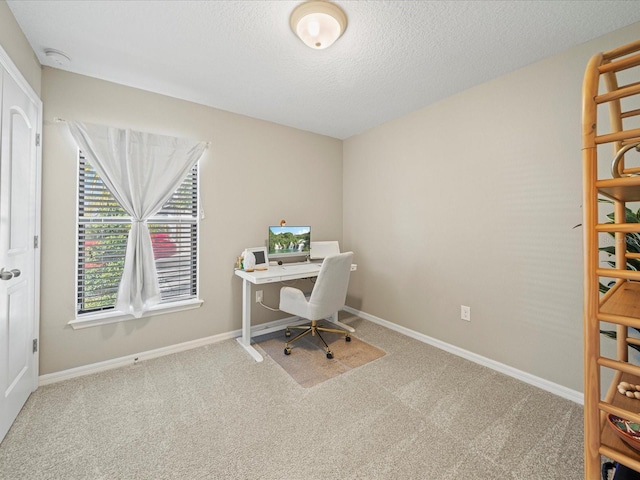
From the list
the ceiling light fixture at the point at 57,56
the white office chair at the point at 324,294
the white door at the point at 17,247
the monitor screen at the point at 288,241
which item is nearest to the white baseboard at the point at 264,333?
the white door at the point at 17,247

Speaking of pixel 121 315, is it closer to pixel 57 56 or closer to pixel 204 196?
pixel 204 196

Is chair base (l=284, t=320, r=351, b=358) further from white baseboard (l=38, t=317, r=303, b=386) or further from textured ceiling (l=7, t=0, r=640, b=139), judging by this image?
textured ceiling (l=7, t=0, r=640, b=139)

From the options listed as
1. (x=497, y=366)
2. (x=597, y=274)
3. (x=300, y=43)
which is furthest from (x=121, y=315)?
(x=497, y=366)

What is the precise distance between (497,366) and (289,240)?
92.0 inches

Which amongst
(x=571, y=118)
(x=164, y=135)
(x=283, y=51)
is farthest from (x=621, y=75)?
(x=164, y=135)

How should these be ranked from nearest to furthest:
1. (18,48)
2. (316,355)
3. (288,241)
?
(18,48) → (316,355) → (288,241)

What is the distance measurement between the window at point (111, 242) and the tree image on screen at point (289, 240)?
87 cm

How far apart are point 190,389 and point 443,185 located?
9.16ft

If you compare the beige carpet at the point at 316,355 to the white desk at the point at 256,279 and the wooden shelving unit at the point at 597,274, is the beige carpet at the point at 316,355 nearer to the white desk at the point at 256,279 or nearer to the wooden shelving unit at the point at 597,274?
the white desk at the point at 256,279

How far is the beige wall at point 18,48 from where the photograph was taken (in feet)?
4.91

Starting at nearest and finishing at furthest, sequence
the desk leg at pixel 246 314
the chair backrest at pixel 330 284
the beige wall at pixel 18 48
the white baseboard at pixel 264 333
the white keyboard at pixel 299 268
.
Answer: the beige wall at pixel 18 48, the white baseboard at pixel 264 333, the chair backrest at pixel 330 284, the desk leg at pixel 246 314, the white keyboard at pixel 299 268

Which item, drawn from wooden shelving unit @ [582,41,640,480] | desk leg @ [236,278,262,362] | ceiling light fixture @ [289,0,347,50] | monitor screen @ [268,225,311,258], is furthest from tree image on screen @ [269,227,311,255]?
wooden shelving unit @ [582,41,640,480]

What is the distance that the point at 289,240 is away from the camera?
128 inches

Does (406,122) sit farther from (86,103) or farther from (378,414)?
(86,103)
